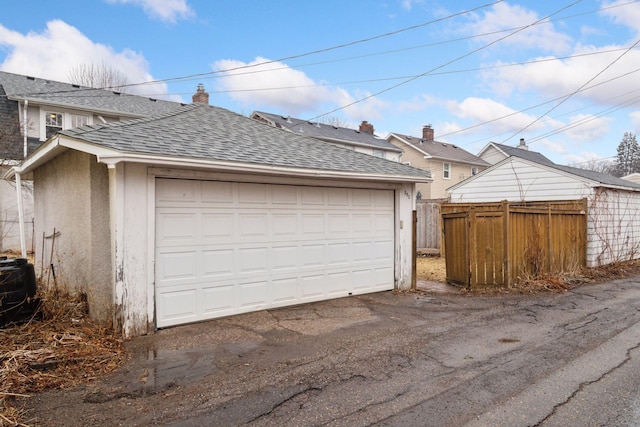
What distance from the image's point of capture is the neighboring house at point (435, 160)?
28172 mm

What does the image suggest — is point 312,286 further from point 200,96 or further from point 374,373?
point 200,96

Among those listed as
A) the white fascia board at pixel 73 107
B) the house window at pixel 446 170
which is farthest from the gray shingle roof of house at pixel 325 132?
the white fascia board at pixel 73 107

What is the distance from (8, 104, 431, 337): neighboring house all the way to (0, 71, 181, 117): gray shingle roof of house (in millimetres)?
10026

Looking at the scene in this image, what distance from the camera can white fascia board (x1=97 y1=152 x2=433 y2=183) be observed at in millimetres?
5082

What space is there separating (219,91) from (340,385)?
820 inches

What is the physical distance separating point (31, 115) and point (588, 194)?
67.3 feet

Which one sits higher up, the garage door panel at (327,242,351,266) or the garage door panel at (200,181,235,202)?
the garage door panel at (200,181,235,202)

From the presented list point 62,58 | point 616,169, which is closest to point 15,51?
point 62,58

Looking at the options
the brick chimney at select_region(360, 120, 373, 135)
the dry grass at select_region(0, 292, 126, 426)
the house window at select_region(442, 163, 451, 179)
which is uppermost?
the brick chimney at select_region(360, 120, 373, 135)

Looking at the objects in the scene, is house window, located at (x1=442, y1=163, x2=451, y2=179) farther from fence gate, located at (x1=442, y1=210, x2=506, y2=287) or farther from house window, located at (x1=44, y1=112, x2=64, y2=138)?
house window, located at (x1=44, y1=112, x2=64, y2=138)

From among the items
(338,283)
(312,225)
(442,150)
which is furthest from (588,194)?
(442,150)

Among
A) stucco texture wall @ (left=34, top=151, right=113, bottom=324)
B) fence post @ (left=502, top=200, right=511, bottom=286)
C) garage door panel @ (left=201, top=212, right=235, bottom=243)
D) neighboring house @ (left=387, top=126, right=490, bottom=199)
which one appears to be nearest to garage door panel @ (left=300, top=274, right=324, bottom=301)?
garage door panel @ (left=201, top=212, right=235, bottom=243)

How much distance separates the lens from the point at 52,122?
16.9 meters

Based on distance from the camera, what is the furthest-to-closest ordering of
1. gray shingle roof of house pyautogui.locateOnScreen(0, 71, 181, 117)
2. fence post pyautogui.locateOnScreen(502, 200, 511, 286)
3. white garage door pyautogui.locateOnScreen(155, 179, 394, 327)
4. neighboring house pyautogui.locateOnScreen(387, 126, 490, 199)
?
neighboring house pyautogui.locateOnScreen(387, 126, 490, 199) → gray shingle roof of house pyautogui.locateOnScreen(0, 71, 181, 117) → fence post pyautogui.locateOnScreen(502, 200, 511, 286) → white garage door pyautogui.locateOnScreen(155, 179, 394, 327)
